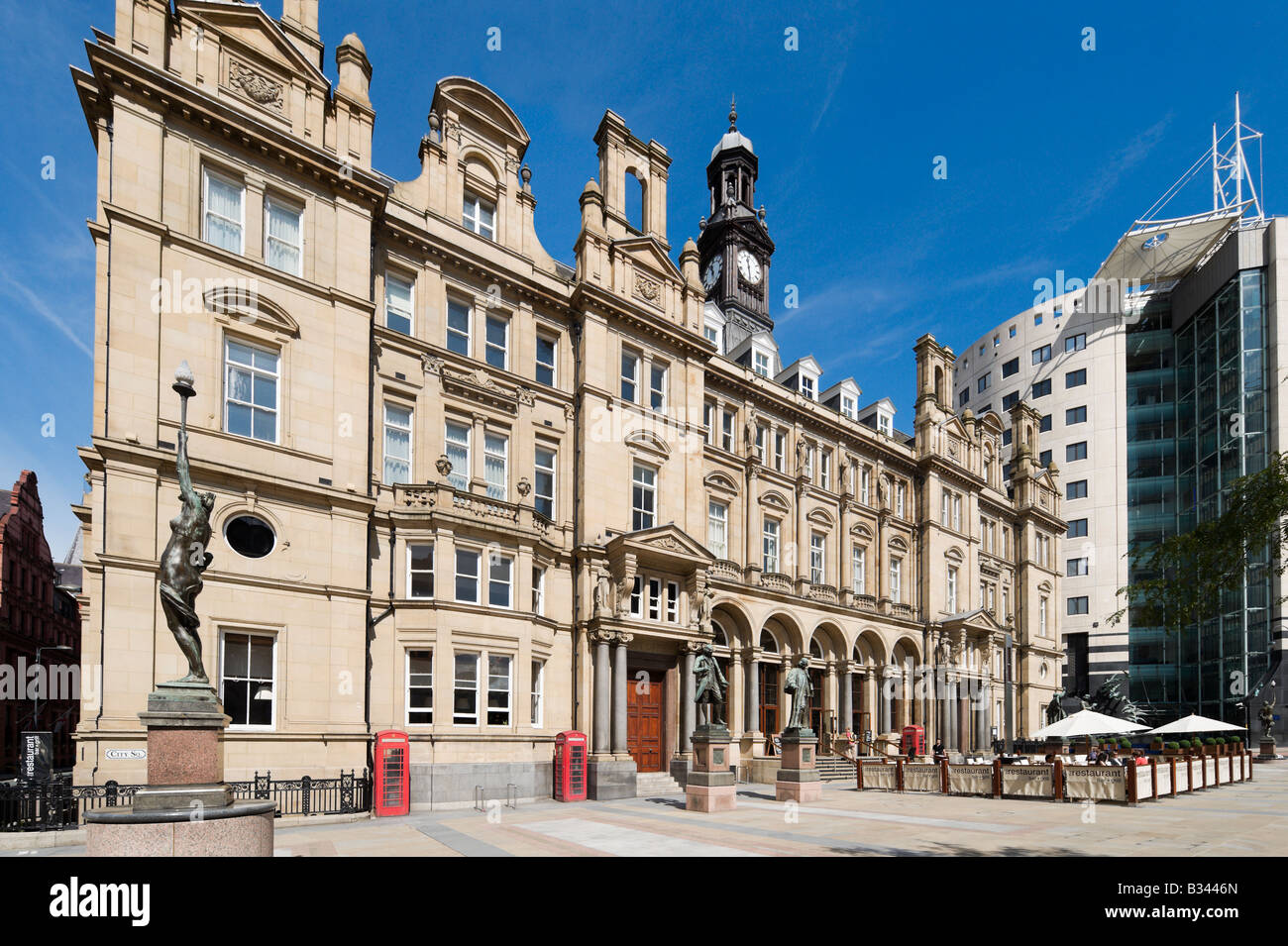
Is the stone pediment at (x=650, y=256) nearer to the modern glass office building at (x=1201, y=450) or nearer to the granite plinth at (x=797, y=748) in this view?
the granite plinth at (x=797, y=748)

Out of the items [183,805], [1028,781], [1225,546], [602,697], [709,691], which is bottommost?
[1028,781]

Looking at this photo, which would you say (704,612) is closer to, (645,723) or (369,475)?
(645,723)

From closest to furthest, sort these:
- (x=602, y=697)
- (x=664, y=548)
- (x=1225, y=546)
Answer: (x=1225, y=546)
(x=602, y=697)
(x=664, y=548)

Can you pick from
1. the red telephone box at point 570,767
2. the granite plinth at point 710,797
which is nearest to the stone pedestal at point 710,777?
the granite plinth at point 710,797

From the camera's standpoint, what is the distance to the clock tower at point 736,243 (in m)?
54.3

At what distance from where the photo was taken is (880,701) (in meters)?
45.0

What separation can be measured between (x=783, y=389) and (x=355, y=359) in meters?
23.0

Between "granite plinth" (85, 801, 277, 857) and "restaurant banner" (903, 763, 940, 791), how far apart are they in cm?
2367

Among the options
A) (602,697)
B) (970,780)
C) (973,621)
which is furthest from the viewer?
(973,621)

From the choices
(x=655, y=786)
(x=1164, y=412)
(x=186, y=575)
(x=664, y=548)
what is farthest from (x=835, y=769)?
(x=1164, y=412)

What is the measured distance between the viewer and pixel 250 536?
22375mm

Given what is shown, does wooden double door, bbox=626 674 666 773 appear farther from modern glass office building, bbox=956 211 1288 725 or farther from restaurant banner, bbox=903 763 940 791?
modern glass office building, bbox=956 211 1288 725

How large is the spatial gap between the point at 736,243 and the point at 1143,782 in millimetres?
39147

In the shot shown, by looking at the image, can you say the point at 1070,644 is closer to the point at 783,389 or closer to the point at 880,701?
the point at 880,701
